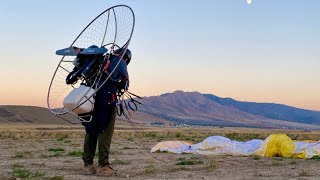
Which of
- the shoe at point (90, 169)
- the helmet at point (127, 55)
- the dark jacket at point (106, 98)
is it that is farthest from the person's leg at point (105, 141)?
the helmet at point (127, 55)

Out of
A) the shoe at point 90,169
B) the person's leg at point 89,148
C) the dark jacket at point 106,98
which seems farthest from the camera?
the person's leg at point 89,148

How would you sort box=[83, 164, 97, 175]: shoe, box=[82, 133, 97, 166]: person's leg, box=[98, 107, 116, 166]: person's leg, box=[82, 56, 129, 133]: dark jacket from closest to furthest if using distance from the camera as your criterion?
1. box=[82, 56, 129, 133]: dark jacket
2. box=[98, 107, 116, 166]: person's leg
3. box=[83, 164, 97, 175]: shoe
4. box=[82, 133, 97, 166]: person's leg

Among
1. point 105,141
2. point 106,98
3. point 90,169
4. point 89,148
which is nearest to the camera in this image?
point 106,98

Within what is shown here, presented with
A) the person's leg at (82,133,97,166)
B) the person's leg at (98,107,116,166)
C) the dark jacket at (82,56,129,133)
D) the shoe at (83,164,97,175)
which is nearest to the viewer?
the dark jacket at (82,56,129,133)

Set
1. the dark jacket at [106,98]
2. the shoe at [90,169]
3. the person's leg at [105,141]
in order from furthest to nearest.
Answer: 1. the shoe at [90,169]
2. the person's leg at [105,141]
3. the dark jacket at [106,98]

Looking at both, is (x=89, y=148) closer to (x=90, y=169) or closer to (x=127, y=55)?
(x=90, y=169)

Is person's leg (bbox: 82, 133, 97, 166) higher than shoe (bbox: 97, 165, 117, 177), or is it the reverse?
person's leg (bbox: 82, 133, 97, 166)

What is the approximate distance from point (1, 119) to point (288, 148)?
176 metres

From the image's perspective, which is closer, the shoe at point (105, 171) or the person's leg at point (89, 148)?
the shoe at point (105, 171)

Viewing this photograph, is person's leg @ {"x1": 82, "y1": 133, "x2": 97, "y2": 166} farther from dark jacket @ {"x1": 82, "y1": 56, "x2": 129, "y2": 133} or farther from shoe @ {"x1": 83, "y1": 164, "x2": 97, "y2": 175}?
dark jacket @ {"x1": 82, "y1": 56, "x2": 129, "y2": 133}

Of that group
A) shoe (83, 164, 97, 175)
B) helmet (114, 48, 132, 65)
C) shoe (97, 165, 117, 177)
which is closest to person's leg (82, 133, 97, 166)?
shoe (83, 164, 97, 175)

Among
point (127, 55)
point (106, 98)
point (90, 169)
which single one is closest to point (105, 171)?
point (90, 169)

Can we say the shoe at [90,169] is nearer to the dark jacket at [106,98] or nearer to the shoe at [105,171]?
the shoe at [105,171]

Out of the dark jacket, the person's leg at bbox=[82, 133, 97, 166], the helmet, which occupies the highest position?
the helmet
